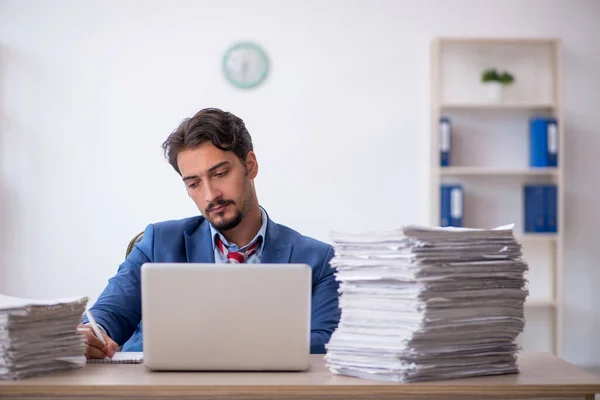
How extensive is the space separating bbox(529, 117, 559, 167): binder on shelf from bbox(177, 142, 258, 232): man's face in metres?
2.67

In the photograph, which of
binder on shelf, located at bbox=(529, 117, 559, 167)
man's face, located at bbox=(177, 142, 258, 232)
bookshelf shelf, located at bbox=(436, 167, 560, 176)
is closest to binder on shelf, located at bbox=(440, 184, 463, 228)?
bookshelf shelf, located at bbox=(436, 167, 560, 176)

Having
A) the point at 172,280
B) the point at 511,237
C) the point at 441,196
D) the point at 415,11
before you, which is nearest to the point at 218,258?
the point at 172,280

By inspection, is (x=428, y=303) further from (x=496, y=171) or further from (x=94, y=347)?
(x=496, y=171)

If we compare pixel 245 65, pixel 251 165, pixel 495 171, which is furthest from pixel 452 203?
pixel 251 165

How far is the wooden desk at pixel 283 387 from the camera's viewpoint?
1.37 m

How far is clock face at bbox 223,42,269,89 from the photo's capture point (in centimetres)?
476

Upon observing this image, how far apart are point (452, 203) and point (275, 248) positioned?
7.67ft

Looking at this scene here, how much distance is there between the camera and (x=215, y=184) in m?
2.42

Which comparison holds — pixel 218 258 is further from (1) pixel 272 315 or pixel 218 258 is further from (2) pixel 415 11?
(2) pixel 415 11

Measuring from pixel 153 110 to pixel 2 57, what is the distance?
899 mm

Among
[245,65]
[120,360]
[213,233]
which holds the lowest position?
[120,360]

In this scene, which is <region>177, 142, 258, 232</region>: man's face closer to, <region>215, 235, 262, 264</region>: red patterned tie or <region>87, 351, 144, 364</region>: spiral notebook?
<region>215, 235, 262, 264</region>: red patterned tie

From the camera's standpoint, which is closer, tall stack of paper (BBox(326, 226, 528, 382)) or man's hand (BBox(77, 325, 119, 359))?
tall stack of paper (BBox(326, 226, 528, 382))

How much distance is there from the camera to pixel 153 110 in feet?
15.7
